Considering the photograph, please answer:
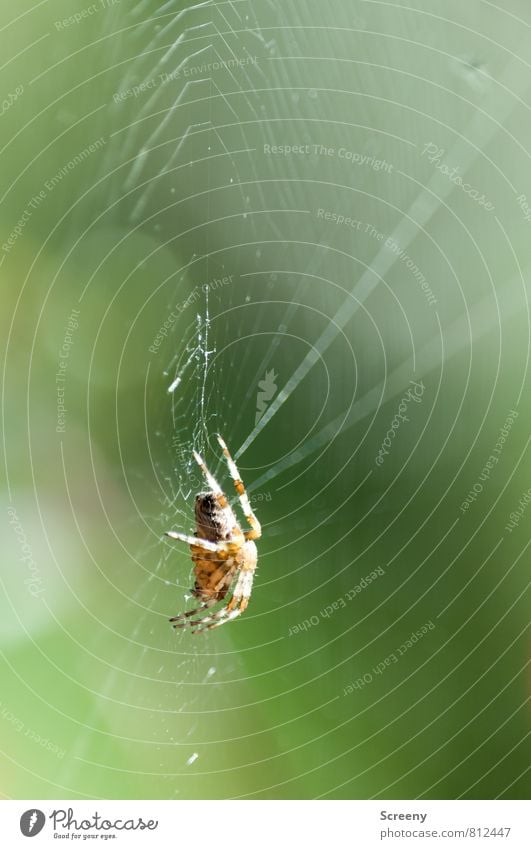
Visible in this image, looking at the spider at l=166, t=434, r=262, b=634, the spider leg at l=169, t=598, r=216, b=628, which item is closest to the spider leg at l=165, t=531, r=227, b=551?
the spider at l=166, t=434, r=262, b=634

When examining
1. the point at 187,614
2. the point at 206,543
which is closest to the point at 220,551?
the point at 206,543

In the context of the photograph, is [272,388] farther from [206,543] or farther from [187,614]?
[187,614]

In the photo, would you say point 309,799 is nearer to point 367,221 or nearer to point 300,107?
point 367,221

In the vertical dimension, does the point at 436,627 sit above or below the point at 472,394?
below

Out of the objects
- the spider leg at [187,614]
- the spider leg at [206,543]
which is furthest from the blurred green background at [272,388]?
the spider leg at [206,543]

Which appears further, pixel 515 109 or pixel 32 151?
pixel 515 109

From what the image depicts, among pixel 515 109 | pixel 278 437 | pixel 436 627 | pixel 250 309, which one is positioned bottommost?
pixel 436 627

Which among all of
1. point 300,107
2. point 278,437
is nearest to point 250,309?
point 278,437
